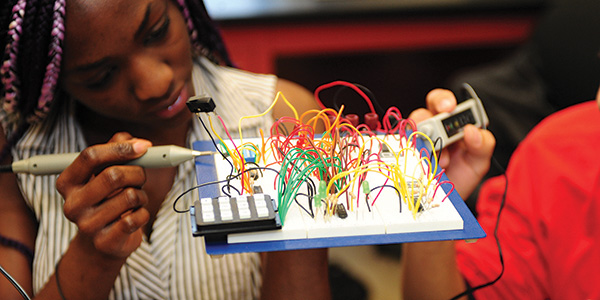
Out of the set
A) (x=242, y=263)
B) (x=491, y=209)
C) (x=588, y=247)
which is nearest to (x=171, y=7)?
(x=242, y=263)

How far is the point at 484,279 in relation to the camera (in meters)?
0.99

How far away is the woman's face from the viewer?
0.83 meters

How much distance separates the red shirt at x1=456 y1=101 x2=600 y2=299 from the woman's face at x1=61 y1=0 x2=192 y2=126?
583 mm

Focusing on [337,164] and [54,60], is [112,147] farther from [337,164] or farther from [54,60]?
[337,164]

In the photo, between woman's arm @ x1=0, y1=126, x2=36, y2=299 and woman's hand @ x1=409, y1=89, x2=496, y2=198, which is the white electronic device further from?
woman's arm @ x1=0, y1=126, x2=36, y2=299

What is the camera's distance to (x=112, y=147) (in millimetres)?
779

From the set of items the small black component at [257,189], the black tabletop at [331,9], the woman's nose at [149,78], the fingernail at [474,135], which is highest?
the black tabletop at [331,9]

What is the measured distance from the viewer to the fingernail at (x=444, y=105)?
918 mm

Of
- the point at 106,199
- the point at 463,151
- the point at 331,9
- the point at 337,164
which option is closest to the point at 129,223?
the point at 106,199

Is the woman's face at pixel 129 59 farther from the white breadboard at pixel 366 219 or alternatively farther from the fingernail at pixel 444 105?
the fingernail at pixel 444 105

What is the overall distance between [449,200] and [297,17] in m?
1.81

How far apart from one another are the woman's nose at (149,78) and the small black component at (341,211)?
360 mm

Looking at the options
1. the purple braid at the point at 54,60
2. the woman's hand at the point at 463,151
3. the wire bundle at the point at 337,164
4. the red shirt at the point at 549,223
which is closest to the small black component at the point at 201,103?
the wire bundle at the point at 337,164

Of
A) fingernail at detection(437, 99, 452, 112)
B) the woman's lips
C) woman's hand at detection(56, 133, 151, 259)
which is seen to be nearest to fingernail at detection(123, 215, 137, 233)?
woman's hand at detection(56, 133, 151, 259)
